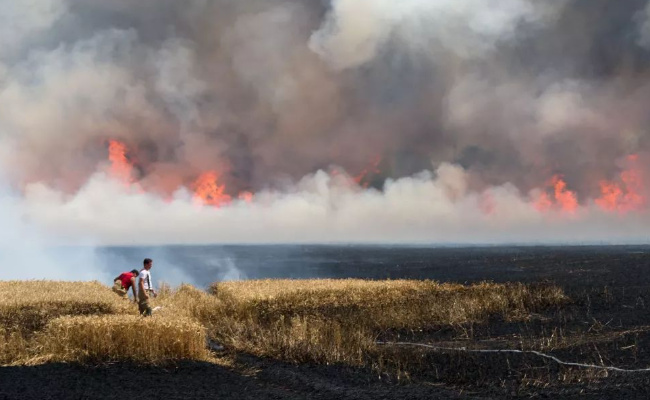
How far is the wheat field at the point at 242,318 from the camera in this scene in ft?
57.1

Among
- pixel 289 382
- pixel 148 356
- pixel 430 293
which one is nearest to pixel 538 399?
pixel 289 382

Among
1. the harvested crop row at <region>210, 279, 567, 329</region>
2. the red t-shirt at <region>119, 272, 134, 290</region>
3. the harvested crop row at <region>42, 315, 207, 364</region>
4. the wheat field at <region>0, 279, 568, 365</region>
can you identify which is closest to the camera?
the harvested crop row at <region>42, 315, 207, 364</region>

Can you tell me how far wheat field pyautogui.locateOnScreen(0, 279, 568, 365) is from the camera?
17.4 m

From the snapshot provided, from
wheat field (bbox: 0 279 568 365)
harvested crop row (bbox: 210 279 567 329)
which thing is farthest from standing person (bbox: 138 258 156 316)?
harvested crop row (bbox: 210 279 567 329)

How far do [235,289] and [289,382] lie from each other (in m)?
19.9

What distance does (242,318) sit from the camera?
27.5 m

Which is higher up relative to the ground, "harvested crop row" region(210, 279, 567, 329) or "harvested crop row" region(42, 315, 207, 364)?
"harvested crop row" region(42, 315, 207, 364)

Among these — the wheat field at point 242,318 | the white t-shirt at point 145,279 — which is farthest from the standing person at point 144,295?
the wheat field at point 242,318

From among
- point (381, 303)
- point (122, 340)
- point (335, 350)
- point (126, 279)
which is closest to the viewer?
point (122, 340)

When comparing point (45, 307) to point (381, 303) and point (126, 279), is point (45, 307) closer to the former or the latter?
point (126, 279)

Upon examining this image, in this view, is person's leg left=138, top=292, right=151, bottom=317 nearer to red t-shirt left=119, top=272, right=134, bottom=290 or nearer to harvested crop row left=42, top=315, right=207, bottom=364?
red t-shirt left=119, top=272, right=134, bottom=290

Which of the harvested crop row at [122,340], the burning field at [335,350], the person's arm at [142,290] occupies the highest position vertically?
the person's arm at [142,290]

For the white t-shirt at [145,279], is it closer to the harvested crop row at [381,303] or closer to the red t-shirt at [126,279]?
the red t-shirt at [126,279]

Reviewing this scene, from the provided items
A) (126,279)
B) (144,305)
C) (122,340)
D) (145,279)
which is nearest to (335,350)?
(122,340)
